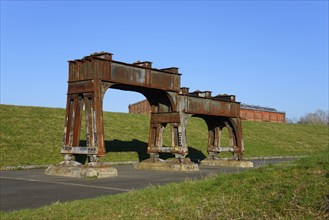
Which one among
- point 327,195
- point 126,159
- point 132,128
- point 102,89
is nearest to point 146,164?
point 126,159

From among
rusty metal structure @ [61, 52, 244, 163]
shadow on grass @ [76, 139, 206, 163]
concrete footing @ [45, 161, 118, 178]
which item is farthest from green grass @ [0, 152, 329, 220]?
shadow on grass @ [76, 139, 206, 163]

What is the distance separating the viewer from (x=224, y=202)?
25.2 feet

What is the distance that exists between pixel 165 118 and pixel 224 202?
16.0 metres

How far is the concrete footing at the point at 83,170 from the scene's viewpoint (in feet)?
56.2

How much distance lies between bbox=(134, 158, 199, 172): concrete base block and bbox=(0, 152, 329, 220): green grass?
1182cm

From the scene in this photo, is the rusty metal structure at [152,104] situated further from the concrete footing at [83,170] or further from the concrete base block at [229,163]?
the concrete base block at [229,163]

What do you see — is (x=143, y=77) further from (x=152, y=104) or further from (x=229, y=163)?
(x=229, y=163)

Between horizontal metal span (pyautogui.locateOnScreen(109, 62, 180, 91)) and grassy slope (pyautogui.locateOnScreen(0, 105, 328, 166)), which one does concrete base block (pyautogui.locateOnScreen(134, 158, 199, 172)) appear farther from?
horizontal metal span (pyautogui.locateOnScreen(109, 62, 180, 91))

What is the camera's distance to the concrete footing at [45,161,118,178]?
17.1 meters

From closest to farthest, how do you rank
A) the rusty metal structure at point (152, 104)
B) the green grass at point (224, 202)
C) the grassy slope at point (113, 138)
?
the green grass at point (224, 202)
the rusty metal structure at point (152, 104)
the grassy slope at point (113, 138)

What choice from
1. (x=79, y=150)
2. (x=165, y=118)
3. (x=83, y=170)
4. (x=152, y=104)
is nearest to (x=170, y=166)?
(x=165, y=118)

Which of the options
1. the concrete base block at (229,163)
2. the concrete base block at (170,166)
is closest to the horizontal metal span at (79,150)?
the concrete base block at (170,166)

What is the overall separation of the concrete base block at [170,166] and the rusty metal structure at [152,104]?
1.44ft

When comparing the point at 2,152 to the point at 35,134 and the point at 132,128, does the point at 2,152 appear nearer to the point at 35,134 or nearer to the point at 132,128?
the point at 35,134
